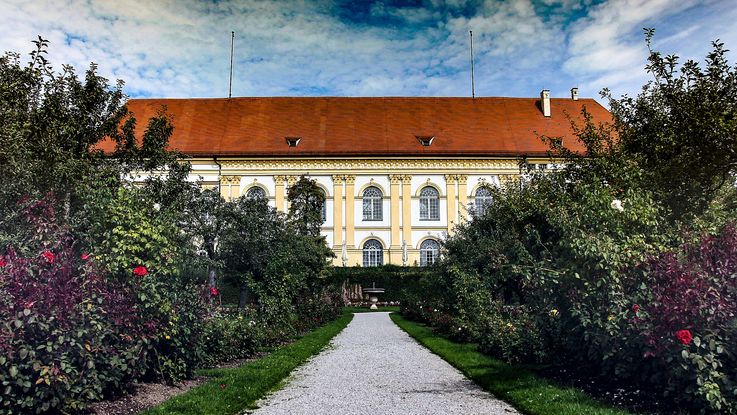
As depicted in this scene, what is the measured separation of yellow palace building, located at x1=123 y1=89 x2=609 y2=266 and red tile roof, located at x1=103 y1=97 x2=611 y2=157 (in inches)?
3.1

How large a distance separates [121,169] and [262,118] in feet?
88.4

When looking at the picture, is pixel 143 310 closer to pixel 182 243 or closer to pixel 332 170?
pixel 182 243

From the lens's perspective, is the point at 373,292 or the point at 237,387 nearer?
the point at 237,387

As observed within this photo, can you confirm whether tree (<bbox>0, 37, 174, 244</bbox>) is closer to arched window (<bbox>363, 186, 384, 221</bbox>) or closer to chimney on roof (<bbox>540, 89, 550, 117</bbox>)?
arched window (<bbox>363, 186, 384, 221</bbox>)

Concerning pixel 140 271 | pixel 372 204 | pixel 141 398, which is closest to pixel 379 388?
pixel 141 398

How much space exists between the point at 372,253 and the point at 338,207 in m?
3.86

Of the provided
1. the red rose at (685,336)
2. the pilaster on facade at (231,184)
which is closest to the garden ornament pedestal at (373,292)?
the pilaster on facade at (231,184)

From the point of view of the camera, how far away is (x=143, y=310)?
23.1 feet

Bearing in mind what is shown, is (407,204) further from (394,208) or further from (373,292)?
(373,292)

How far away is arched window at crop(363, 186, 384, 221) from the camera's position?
42094 mm

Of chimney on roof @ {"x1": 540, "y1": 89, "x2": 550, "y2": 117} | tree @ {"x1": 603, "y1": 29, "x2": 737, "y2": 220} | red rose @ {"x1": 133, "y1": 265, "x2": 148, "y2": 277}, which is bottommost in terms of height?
red rose @ {"x1": 133, "y1": 265, "x2": 148, "y2": 277}

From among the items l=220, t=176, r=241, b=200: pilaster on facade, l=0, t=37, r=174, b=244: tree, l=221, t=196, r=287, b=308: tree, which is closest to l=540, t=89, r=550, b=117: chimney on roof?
l=220, t=176, r=241, b=200: pilaster on facade

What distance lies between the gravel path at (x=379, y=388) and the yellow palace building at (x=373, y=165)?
95.2 feet

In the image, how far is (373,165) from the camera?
4153 centimetres
